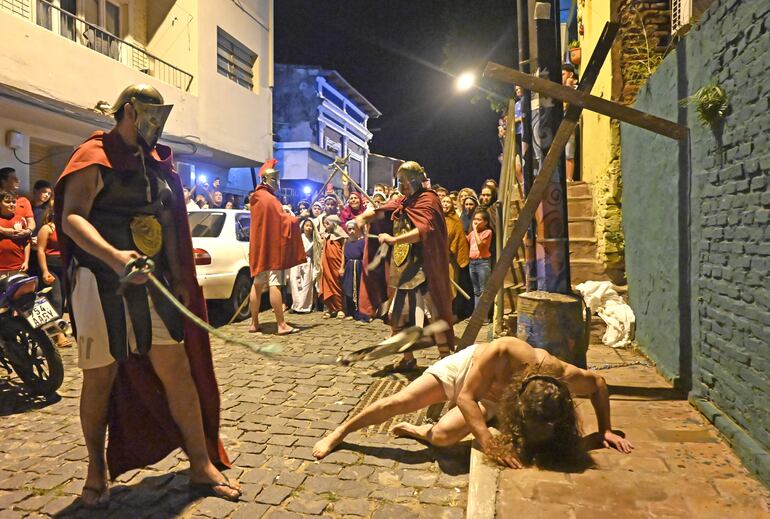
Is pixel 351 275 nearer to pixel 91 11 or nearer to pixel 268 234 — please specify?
pixel 268 234

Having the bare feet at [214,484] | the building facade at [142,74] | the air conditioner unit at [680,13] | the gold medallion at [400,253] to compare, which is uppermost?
the building facade at [142,74]

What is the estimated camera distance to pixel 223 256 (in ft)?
26.5

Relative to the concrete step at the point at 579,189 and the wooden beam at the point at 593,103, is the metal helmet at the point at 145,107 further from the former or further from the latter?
the concrete step at the point at 579,189

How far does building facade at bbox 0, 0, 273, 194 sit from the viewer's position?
9.55m

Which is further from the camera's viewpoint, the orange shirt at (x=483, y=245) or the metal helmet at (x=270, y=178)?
the orange shirt at (x=483, y=245)

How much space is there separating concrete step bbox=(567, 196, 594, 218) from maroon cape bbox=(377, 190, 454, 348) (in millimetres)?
3862

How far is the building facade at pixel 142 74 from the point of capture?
9.55 metres

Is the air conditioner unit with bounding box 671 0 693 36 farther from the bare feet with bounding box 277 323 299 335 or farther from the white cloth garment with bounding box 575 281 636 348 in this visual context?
the bare feet with bounding box 277 323 299 335

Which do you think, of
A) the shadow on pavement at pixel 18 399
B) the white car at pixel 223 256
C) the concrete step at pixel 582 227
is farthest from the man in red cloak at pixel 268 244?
the concrete step at pixel 582 227

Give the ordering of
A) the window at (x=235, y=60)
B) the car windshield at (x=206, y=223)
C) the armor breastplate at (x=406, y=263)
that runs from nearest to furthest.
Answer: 1. the armor breastplate at (x=406, y=263)
2. the car windshield at (x=206, y=223)
3. the window at (x=235, y=60)

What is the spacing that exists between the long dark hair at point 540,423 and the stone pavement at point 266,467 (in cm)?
41

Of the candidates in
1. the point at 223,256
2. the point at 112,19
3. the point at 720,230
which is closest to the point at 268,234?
the point at 223,256

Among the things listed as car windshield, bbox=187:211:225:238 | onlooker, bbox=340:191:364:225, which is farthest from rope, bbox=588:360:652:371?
car windshield, bbox=187:211:225:238

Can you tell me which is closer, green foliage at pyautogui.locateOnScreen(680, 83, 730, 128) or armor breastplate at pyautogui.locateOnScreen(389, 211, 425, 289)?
green foliage at pyautogui.locateOnScreen(680, 83, 730, 128)
